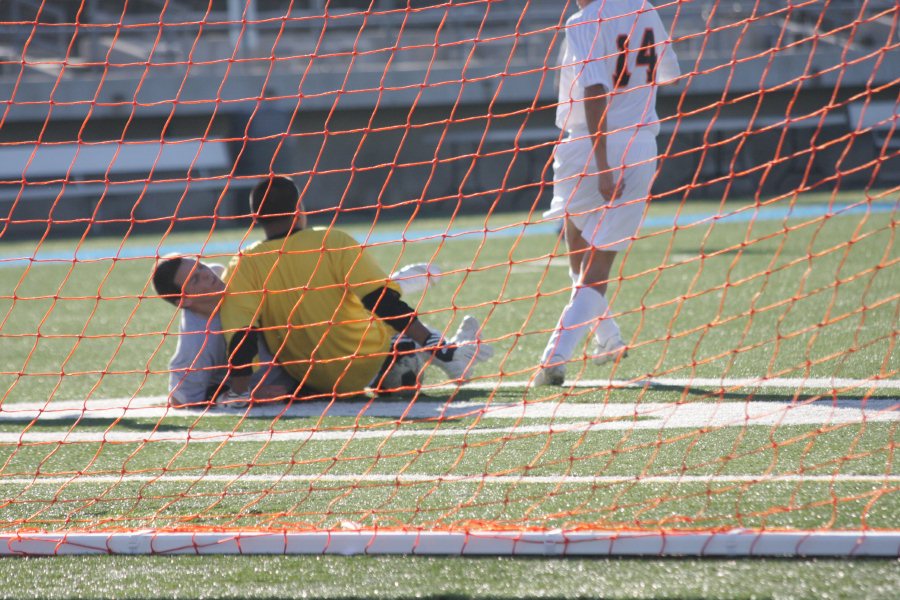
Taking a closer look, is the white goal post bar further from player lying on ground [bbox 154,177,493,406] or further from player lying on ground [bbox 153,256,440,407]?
player lying on ground [bbox 153,256,440,407]

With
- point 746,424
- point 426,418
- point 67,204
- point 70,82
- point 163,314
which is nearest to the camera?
point 746,424

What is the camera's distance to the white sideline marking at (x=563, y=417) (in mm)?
3842

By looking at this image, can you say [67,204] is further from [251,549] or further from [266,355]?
[251,549]

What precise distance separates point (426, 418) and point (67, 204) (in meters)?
16.0

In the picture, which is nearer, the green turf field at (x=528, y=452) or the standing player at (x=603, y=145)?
the green turf field at (x=528, y=452)

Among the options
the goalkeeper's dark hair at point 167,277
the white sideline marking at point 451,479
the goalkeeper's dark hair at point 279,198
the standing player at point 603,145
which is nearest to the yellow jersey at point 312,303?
the goalkeeper's dark hair at point 279,198

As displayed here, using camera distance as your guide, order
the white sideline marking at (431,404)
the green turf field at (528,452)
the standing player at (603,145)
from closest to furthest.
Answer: the green turf field at (528,452) < the white sideline marking at (431,404) < the standing player at (603,145)

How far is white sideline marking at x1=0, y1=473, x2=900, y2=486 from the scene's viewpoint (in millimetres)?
3127

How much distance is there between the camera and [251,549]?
2.81 meters

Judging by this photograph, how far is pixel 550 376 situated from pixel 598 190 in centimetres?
92

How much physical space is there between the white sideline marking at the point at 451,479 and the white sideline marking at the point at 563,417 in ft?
0.55

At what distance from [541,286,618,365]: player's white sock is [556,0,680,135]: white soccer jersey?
758 millimetres

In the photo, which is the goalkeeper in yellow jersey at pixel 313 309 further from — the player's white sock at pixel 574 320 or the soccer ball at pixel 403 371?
the player's white sock at pixel 574 320

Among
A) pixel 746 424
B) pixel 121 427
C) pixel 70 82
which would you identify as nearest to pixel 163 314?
pixel 121 427
